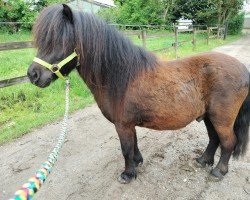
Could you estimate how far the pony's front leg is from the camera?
9.10 ft

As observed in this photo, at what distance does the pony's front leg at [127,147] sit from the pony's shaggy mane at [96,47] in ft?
1.18

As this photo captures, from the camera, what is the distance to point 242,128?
9.89ft

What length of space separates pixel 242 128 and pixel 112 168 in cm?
172

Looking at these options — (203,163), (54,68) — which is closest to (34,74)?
(54,68)

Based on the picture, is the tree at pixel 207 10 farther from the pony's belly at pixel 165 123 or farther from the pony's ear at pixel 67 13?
the pony's ear at pixel 67 13

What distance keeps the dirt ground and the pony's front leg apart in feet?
0.30

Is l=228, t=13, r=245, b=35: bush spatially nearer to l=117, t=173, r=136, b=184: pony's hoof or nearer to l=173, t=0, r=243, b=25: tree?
l=173, t=0, r=243, b=25: tree

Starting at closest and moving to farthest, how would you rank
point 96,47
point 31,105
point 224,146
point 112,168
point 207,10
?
point 96,47 < point 224,146 < point 112,168 < point 31,105 < point 207,10

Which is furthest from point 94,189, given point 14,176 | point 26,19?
point 26,19

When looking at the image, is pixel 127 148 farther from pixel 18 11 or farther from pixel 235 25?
pixel 235 25

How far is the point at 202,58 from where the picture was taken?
2807 mm

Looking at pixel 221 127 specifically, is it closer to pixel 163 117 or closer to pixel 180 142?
pixel 163 117

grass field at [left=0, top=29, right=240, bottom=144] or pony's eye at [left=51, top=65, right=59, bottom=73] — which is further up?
pony's eye at [left=51, top=65, right=59, bottom=73]

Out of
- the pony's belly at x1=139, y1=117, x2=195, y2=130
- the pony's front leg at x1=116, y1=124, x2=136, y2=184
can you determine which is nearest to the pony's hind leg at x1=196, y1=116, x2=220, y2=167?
the pony's belly at x1=139, y1=117, x2=195, y2=130
